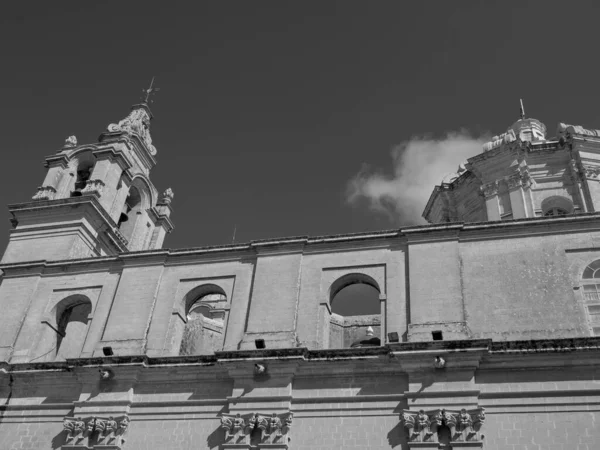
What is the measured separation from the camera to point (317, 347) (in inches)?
629

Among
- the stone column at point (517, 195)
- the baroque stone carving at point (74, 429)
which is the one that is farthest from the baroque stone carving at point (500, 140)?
Answer: the baroque stone carving at point (74, 429)

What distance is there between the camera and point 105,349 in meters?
16.8

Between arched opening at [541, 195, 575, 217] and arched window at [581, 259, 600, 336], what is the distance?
333 inches

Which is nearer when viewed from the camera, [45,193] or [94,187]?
[94,187]

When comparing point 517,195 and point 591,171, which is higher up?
point 591,171

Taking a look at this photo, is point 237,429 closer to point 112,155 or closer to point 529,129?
point 112,155

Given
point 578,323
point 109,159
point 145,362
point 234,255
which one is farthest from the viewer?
point 109,159

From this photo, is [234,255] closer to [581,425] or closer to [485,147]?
[581,425]

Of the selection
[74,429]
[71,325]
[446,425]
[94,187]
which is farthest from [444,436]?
[94,187]

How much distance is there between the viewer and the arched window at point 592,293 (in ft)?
49.1

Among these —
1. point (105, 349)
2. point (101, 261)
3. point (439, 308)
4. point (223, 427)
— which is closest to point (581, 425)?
point (439, 308)

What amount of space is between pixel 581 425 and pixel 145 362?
34.1 ft

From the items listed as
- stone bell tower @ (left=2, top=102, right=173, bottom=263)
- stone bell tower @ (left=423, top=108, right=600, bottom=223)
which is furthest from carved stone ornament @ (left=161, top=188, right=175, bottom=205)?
stone bell tower @ (left=423, top=108, right=600, bottom=223)

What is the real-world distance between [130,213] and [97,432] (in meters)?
11.8
